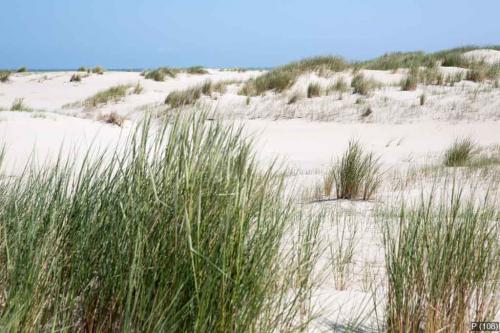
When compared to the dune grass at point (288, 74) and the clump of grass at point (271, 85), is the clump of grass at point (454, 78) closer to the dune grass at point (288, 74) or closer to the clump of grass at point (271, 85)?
the dune grass at point (288, 74)

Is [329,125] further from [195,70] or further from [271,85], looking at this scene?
[195,70]

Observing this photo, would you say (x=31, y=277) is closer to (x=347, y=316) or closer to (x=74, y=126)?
(x=347, y=316)

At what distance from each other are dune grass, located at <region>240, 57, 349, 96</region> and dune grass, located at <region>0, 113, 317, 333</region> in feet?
40.3

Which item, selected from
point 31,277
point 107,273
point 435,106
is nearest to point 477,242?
point 107,273

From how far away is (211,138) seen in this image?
1761 millimetres

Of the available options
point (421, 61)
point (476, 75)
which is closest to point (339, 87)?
point (476, 75)

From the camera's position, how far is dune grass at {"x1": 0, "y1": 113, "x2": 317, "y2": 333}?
1368 mm

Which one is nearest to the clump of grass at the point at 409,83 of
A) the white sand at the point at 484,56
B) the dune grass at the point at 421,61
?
the dune grass at the point at 421,61

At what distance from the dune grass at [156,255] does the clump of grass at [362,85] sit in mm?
11369

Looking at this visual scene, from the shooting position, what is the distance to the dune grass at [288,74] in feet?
45.8

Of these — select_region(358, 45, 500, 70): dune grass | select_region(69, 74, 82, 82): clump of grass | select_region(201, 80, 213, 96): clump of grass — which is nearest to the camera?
select_region(201, 80, 213, 96): clump of grass

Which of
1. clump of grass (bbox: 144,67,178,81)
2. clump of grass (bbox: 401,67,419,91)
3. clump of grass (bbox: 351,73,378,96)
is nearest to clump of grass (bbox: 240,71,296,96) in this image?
clump of grass (bbox: 351,73,378,96)

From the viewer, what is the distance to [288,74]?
47.5 feet

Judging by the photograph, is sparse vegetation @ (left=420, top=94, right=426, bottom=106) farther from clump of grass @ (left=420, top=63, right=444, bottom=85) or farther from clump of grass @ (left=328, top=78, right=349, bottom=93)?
clump of grass @ (left=328, top=78, right=349, bottom=93)
